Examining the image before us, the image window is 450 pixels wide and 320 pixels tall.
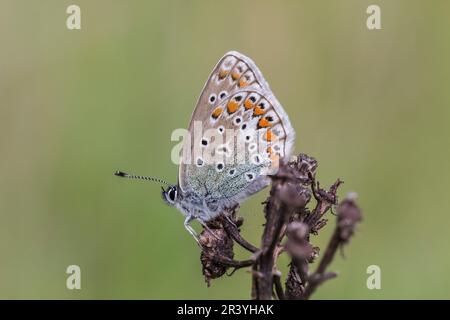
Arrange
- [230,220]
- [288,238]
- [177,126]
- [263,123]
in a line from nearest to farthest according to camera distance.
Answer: [288,238] < [230,220] < [263,123] < [177,126]

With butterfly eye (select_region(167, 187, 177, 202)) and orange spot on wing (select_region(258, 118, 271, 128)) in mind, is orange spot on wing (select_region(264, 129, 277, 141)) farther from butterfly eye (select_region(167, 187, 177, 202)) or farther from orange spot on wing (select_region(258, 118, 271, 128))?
butterfly eye (select_region(167, 187, 177, 202))

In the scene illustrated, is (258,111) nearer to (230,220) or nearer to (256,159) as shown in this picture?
(256,159)

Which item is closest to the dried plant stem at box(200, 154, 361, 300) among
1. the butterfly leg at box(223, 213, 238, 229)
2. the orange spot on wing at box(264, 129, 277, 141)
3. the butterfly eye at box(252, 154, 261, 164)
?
the butterfly leg at box(223, 213, 238, 229)

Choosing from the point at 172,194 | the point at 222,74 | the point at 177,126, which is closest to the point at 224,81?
the point at 222,74

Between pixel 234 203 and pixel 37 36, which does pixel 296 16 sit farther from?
pixel 234 203

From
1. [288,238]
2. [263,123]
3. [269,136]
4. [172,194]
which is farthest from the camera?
[172,194]
